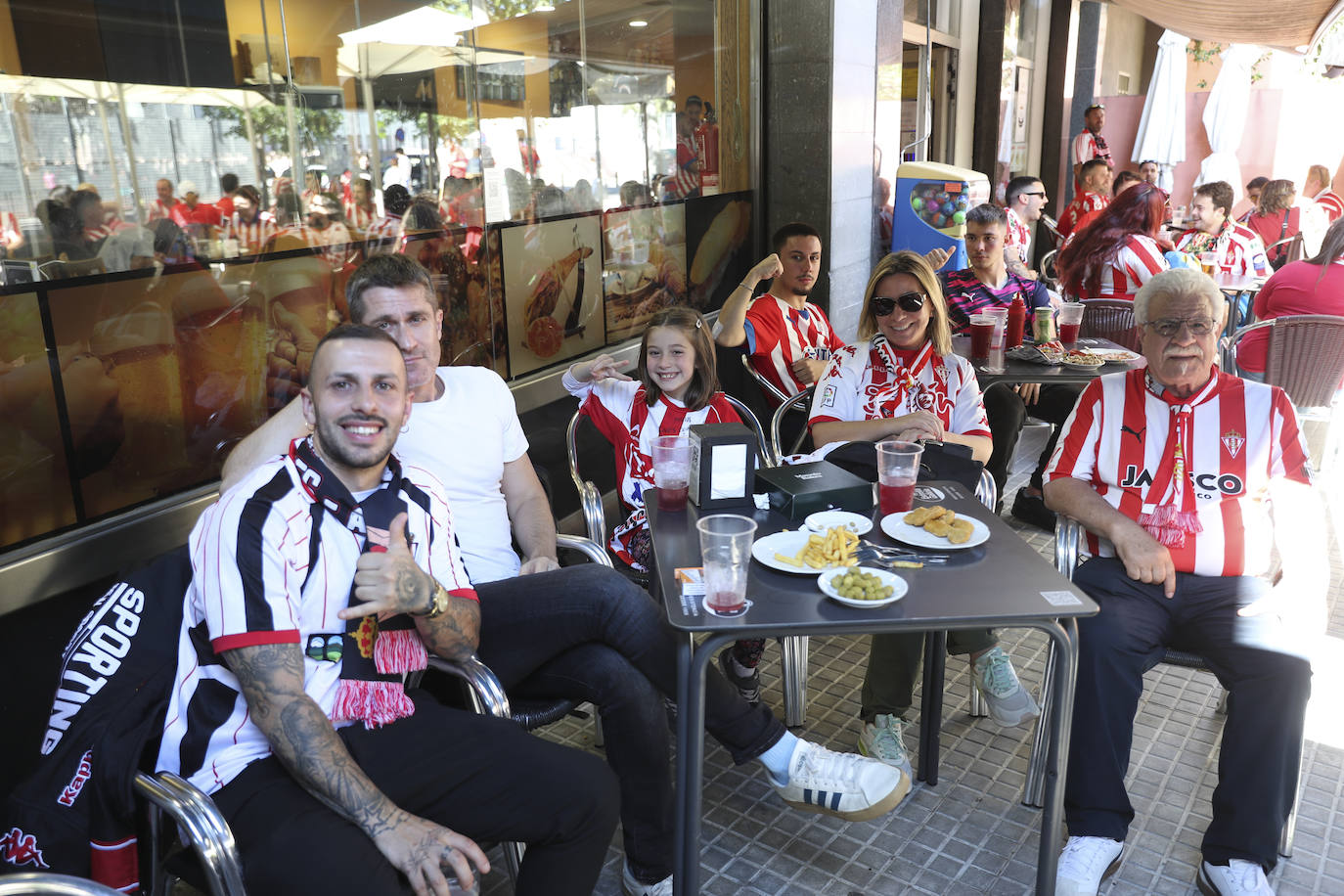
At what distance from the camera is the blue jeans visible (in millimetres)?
2102

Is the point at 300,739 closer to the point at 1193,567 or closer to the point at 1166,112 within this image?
the point at 1193,567

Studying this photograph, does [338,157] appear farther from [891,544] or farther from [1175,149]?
[1175,149]

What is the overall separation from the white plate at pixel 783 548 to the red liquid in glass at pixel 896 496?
255 mm

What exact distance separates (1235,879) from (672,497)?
1460 mm

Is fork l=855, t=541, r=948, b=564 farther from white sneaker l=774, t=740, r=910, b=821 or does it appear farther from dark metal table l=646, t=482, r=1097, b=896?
white sneaker l=774, t=740, r=910, b=821

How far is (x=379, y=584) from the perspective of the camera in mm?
1713

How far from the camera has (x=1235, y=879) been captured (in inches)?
83.7

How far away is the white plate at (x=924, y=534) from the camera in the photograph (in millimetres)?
2041

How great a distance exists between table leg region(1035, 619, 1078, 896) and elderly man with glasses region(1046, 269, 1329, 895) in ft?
0.69

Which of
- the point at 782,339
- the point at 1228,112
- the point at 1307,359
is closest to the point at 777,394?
the point at 782,339

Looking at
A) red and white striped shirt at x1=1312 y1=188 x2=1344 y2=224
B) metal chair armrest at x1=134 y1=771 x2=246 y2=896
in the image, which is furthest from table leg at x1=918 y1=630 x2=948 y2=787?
red and white striped shirt at x1=1312 y1=188 x2=1344 y2=224

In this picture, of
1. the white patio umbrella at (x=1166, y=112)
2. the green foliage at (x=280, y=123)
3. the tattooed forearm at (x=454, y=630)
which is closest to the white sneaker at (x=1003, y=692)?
the tattooed forearm at (x=454, y=630)

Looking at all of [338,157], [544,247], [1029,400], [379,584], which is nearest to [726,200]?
[544,247]

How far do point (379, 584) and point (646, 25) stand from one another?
11.9 ft
